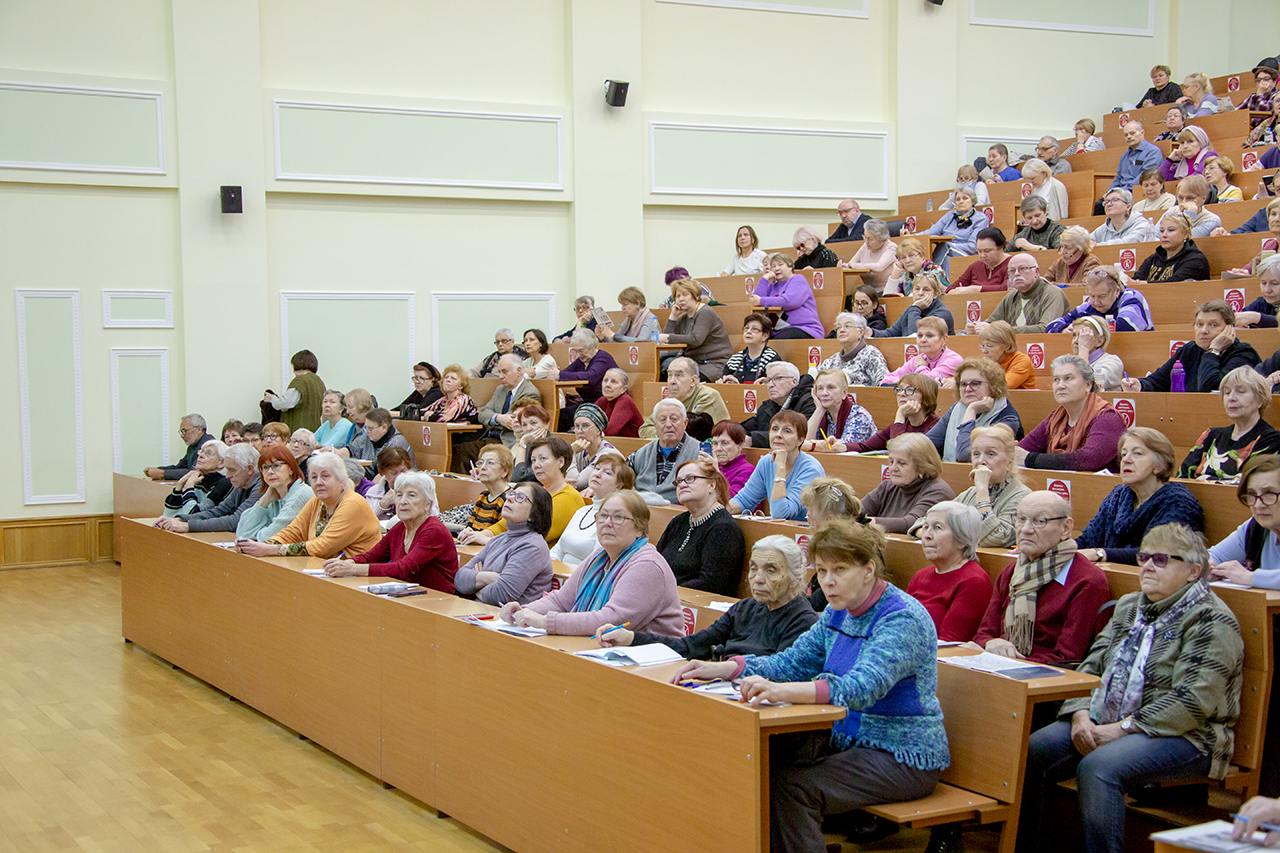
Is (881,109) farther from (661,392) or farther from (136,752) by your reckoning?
(136,752)

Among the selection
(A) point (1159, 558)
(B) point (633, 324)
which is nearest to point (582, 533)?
(A) point (1159, 558)

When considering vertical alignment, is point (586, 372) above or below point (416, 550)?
above

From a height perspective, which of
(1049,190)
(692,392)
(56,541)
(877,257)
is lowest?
(56,541)

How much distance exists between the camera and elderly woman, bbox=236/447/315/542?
5.20 metres

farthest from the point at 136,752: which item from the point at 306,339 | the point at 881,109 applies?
the point at 881,109

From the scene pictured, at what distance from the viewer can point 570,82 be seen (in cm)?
907

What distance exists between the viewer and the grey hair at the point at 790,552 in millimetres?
3064

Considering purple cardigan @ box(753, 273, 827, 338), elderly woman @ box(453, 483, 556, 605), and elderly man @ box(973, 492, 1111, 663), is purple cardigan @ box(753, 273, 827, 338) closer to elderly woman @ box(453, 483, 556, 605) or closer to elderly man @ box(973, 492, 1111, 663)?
elderly woman @ box(453, 483, 556, 605)

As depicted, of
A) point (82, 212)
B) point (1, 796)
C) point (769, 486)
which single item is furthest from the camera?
point (82, 212)

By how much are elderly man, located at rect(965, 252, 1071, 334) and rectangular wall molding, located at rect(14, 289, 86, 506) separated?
5700 millimetres

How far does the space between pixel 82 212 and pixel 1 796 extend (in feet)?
17.1

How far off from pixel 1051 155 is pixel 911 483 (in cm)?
595

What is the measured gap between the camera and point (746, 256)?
884 cm

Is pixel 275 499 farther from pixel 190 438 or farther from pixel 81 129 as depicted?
pixel 81 129
